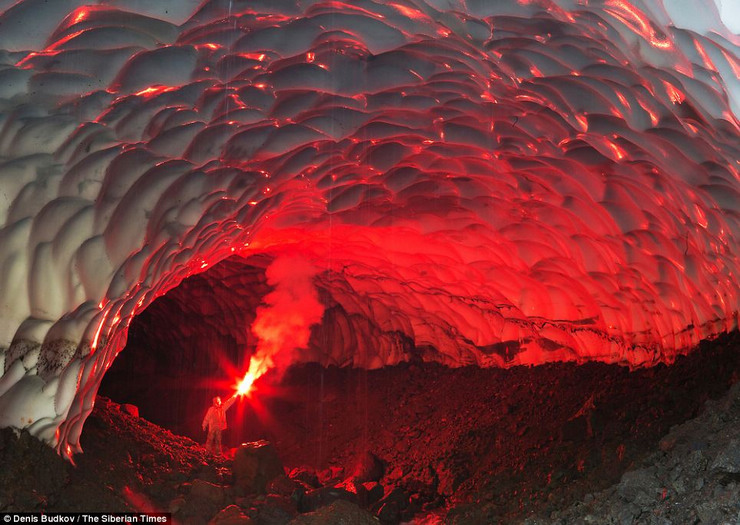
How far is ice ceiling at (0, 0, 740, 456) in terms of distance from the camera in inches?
239

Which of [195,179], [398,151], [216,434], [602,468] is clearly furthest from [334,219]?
[602,468]

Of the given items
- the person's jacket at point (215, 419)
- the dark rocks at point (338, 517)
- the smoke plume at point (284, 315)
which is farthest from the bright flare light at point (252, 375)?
the dark rocks at point (338, 517)

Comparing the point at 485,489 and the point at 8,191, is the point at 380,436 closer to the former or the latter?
the point at 485,489

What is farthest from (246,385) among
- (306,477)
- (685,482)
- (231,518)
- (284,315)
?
(685,482)

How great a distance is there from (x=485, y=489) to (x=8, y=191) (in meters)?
7.36

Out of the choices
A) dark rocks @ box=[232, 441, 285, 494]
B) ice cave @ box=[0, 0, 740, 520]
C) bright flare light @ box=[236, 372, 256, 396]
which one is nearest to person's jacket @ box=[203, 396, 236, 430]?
bright flare light @ box=[236, 372, 256, 396]

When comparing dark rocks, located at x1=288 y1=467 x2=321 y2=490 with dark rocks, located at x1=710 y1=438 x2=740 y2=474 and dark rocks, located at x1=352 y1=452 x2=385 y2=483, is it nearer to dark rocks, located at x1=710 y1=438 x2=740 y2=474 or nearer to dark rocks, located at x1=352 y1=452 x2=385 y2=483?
dark rocks, located at x1=352 y1=452 x2=385 y2=483

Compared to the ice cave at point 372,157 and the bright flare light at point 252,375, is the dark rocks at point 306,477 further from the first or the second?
the bright flare light at point 252,375

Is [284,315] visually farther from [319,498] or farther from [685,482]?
[685,482]

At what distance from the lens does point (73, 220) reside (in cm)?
721

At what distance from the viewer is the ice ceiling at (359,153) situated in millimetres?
6078

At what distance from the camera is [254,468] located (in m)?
10.3

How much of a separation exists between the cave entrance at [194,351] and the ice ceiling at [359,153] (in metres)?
5.01

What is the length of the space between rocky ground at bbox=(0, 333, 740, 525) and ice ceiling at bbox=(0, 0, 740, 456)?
0.59m
